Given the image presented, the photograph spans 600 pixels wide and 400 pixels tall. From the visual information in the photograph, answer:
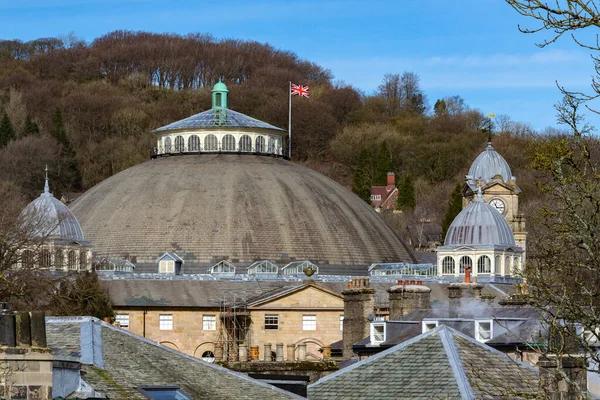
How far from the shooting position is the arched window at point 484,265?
4929 inches

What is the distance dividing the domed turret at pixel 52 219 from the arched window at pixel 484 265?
2502 centimetres

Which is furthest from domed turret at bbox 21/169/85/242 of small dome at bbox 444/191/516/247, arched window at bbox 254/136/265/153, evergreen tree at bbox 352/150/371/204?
evergreen tree at bbox 352/150/371/204

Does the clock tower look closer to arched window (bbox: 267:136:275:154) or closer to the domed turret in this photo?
arched window (bbox: 267:136:275:154)

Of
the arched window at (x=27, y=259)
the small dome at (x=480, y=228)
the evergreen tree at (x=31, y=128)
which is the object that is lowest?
the arched window at (x=27, y=259)

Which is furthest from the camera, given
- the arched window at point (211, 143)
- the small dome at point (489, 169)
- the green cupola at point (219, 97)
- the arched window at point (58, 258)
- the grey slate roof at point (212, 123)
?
the green cupola at point (219, 97)

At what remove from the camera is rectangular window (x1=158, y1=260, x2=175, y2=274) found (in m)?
127

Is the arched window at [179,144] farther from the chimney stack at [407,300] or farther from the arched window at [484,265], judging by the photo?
the chimney stack at [407,300]

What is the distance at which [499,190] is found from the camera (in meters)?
140

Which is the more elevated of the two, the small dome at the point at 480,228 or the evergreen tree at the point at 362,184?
the evergreen tree at the point at 362,184

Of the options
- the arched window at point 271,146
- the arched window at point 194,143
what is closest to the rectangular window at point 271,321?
the arched window at point 194,143

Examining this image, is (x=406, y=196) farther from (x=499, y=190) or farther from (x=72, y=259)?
(x=72, y=259)

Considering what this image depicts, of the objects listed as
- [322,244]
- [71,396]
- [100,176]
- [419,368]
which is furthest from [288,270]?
[71,396]

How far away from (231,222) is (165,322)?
12.0 metres

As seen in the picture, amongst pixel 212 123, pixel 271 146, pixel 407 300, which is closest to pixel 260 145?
→ pixel 271 146
